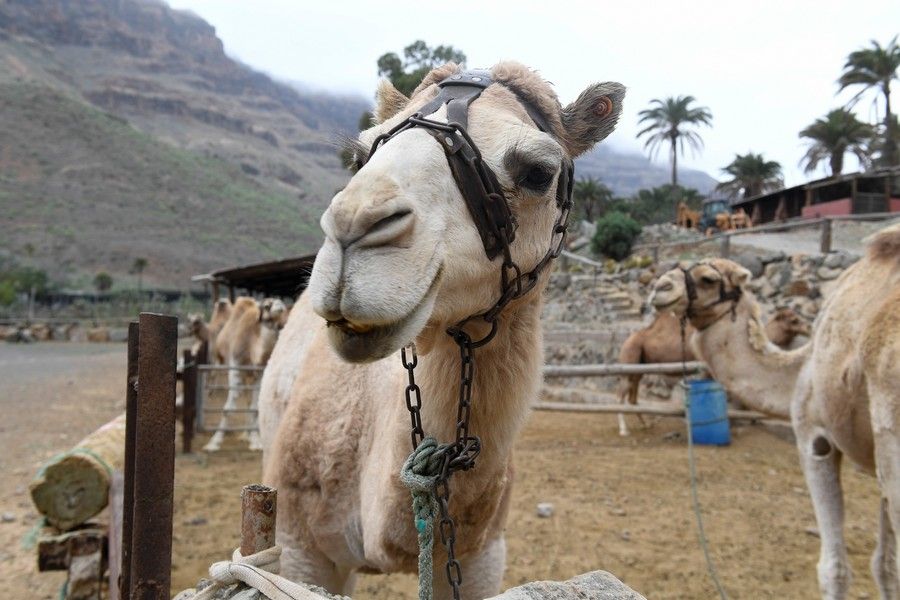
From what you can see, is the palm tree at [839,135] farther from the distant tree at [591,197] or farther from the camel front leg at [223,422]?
the camel front leg at [223,422]

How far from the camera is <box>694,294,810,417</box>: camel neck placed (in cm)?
477

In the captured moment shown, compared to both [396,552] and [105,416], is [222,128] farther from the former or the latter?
[396,552]

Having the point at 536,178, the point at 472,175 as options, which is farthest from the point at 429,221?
the point at 536,178

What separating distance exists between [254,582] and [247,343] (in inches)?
402

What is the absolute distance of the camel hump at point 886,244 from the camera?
12.2 feet

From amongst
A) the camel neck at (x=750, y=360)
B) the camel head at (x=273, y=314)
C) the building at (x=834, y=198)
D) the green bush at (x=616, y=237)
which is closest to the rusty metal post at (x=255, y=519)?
the camel neck at (x=750, y=360)

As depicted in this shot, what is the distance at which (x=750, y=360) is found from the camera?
5.01 metres

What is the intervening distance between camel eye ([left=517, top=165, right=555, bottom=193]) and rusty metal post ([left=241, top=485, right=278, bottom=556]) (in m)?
1.06

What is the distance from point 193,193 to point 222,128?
68.1m

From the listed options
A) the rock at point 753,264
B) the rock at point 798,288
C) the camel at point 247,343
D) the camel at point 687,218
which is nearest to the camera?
the camel at point 247,343

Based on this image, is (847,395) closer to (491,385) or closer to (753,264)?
(491,385)

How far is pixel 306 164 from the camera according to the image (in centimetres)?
13388

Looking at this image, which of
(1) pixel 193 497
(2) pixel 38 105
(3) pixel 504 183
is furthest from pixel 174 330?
(2) pixel 38 105

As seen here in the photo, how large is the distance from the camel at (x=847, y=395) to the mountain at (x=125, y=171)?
3081mm
